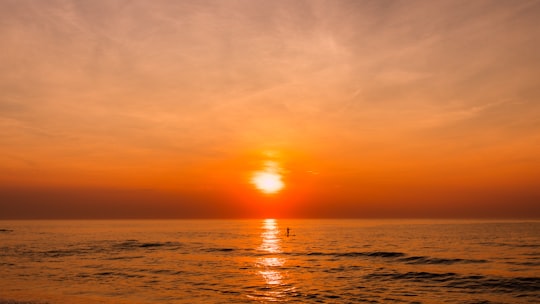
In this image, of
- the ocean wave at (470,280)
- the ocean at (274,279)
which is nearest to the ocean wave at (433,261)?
the ocean at (274,279)

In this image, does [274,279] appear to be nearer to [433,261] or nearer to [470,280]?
[470,280]

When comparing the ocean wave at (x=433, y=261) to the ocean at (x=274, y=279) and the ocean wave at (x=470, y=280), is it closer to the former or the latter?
the ocean at (x=274, y=279)

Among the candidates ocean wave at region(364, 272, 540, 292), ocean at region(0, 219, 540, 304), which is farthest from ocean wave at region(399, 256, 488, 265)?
ocean wave at region(364, 272, 540, 292)

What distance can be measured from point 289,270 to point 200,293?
625 inches

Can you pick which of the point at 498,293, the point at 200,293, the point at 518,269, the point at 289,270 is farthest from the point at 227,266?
the point at 518,269

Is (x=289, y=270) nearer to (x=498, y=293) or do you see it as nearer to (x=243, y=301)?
(x=243, y=301)

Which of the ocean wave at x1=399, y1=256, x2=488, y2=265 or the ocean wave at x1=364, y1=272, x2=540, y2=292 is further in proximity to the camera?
the ocean wave at x1=399, y1=256, x2=488, y2=265

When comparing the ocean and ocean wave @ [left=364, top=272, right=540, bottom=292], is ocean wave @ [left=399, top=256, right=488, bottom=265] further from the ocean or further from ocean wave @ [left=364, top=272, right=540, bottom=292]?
ocean wave @ [left=364, top=272, right=540, bottom=292]

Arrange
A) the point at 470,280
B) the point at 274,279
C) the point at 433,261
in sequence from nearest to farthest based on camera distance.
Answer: the point at 470,280
the point at 274,279
the point at 433,261

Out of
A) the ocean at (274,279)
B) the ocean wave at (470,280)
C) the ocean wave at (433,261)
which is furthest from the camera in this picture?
the ocean wave at (433,261)

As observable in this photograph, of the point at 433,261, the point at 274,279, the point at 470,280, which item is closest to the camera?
the point at 470,280

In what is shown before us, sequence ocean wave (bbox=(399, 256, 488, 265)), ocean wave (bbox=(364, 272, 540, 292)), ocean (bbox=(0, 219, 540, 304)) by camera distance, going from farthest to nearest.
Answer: ocean wave (bbox=(399, 256, 488, 265)) < ocean wave (bbox=(364, 272, 540, 292)) < ocean (bbox=(0, 219, 540, 304))

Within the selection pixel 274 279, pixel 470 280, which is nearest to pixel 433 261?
pixel 470 280

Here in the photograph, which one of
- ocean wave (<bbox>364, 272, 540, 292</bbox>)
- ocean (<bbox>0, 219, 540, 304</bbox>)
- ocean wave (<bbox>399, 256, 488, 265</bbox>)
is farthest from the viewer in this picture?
ocean wave (<bbox>399, 256, 488, 265</bbox>)
